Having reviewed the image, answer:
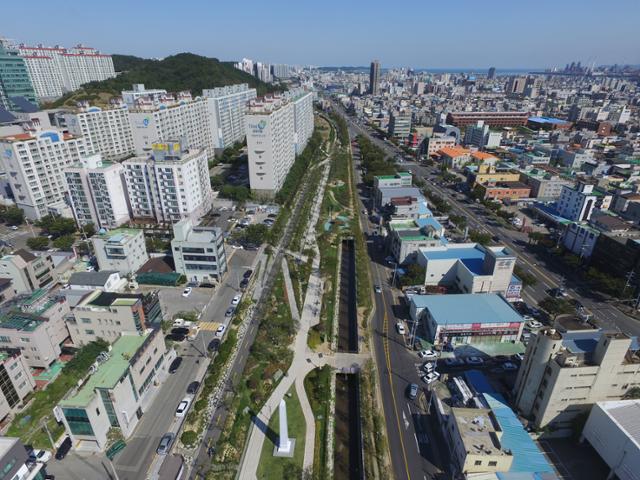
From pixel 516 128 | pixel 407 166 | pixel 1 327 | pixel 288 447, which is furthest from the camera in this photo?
pixel 516 128

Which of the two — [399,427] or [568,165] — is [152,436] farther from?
[568,165]

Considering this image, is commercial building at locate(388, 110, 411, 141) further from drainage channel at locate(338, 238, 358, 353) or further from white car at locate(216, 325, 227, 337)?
white car at locate(216, 325, 227, 337)

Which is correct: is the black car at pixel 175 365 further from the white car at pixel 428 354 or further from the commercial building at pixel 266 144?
the commercial building at pixel 266 144

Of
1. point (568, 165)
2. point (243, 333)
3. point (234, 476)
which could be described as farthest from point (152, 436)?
point (568, 165)

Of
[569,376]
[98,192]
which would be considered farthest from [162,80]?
[569,376]

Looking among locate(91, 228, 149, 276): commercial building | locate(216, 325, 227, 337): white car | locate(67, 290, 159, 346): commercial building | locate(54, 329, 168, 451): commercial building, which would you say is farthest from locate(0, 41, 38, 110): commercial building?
locate(54, 329, 168, 451): commercial building

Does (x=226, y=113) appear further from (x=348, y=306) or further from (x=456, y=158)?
(x=348, y=306)
